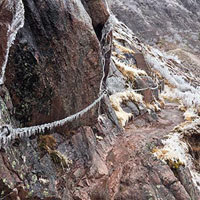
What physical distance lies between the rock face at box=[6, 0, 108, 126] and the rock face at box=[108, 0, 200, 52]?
64.6 m

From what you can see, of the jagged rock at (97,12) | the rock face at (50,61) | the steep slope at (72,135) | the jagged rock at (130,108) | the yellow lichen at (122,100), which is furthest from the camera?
the jagged rock at (130,108)

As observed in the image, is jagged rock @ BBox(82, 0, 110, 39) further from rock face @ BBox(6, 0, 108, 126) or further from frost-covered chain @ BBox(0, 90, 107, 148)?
frost-covered chain @ BBox(0, 90, 107, 148)

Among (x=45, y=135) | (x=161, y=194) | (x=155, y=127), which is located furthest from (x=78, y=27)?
(x=155, y=127)

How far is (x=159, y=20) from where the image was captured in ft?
245

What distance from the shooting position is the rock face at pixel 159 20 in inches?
2753

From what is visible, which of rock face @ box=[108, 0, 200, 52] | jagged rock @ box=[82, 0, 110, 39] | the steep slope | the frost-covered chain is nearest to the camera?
the frost-covered chain

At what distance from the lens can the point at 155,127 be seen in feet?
41.9

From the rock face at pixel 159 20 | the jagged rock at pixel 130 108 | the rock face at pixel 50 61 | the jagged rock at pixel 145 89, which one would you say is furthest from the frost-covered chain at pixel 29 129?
the rock face at pixel 159 20

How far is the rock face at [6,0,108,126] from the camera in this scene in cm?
550

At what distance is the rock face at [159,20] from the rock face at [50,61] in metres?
64.6

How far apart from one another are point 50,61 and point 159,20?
252ft

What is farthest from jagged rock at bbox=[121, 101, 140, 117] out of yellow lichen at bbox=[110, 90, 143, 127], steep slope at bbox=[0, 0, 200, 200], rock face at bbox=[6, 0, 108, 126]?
rock face at bbox=[6, 0, 108, 126]

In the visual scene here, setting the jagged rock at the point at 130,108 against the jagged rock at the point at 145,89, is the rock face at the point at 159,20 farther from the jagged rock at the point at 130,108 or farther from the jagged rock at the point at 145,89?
the jagged rock at the point at 130,108

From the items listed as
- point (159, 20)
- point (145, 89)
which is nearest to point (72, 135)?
point (145, 89)
